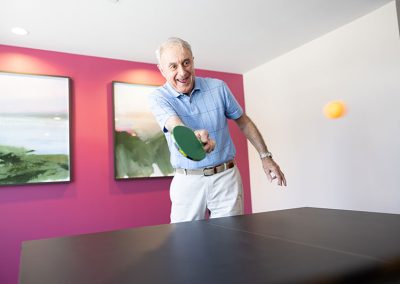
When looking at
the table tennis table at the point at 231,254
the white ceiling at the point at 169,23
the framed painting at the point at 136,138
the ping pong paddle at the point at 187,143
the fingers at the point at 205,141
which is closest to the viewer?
the table tennis table at the point at 231,254

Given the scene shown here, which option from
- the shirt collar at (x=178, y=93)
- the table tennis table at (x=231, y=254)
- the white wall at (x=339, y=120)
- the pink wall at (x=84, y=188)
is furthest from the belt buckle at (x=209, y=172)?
the pink wall at (x=84, y=188)

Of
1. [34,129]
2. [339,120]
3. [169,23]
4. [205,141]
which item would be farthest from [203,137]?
[34,129]

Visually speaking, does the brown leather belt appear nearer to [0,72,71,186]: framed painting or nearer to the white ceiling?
the white ceiling

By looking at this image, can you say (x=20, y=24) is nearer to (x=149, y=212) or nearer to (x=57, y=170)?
(x=57, y=170)

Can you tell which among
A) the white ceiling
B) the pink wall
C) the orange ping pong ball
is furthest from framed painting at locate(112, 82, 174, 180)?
the orange ping pong ball

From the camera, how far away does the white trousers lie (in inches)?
65.8

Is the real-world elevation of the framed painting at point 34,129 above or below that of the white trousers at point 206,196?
above

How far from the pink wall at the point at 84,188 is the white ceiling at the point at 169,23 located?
0.52ft

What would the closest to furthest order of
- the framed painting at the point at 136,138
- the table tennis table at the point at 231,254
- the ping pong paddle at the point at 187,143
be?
the table tennis table at the point at 231,254
the ping pong paddle at the point at 187,143
the framed painting at the point at 136,138

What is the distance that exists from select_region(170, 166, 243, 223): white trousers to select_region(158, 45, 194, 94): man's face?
1.59ft

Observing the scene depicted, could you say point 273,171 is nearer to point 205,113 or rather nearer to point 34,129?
point 205,113

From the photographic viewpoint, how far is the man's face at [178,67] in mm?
1645

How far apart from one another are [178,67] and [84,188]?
6.81 feet

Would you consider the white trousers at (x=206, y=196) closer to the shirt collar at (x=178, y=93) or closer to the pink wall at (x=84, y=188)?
the shirt collar at (x=178, y=93)
